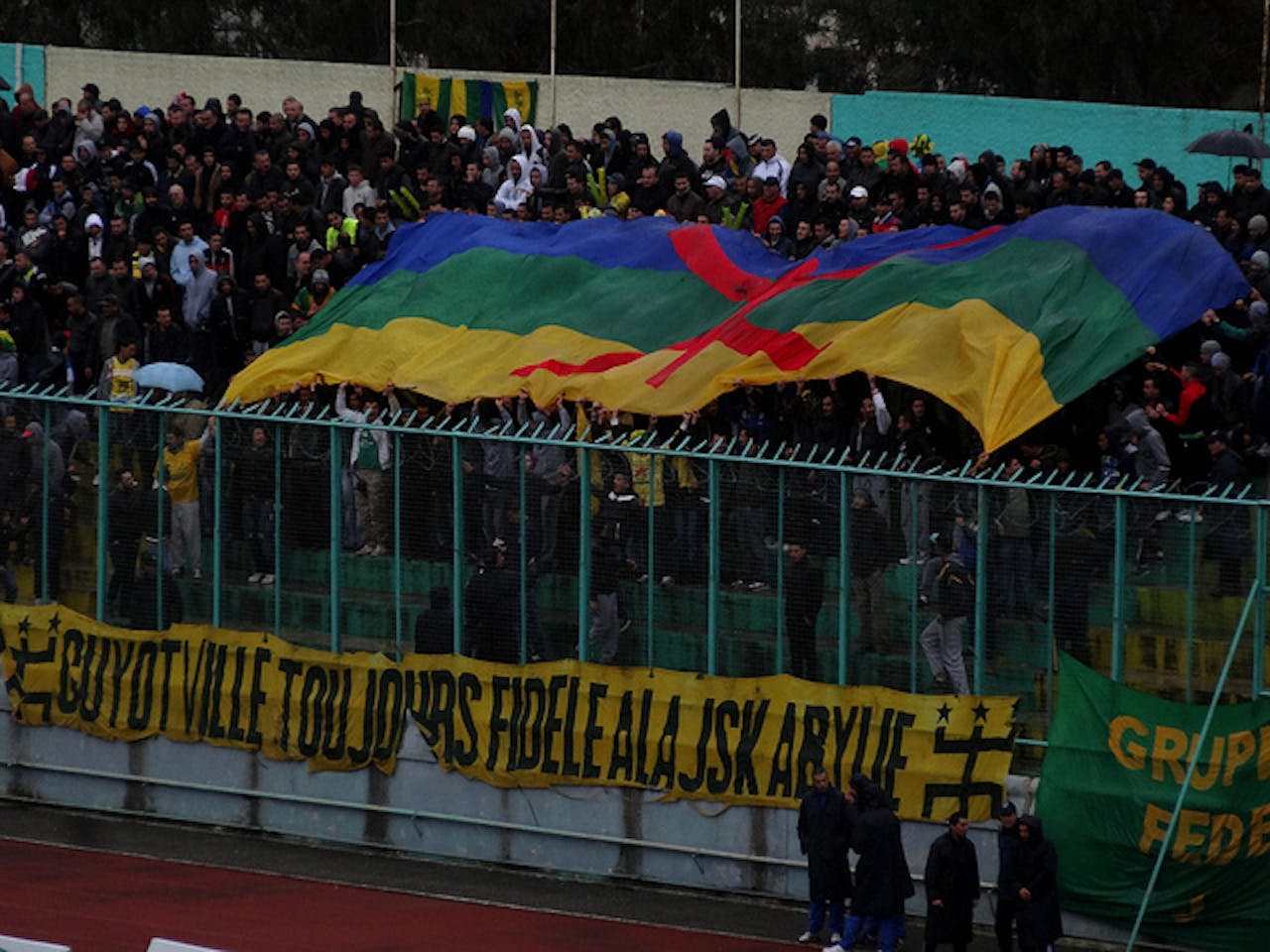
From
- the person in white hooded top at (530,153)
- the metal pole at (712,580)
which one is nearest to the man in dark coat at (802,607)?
the metal pole at (712,580)

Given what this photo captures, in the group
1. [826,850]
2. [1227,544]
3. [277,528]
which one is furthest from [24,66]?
[1227,544]

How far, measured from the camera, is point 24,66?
38344 millimetres

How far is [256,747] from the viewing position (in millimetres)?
21906

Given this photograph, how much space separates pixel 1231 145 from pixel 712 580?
10.1 m

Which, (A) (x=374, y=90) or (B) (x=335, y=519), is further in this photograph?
(A) (x=374, y=90)

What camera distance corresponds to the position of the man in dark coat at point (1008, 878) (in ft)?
59.0

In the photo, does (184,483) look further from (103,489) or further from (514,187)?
(514,187)

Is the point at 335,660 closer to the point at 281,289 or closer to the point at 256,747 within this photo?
the point at 256,747

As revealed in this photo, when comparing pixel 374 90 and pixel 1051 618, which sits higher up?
pixel 374 90

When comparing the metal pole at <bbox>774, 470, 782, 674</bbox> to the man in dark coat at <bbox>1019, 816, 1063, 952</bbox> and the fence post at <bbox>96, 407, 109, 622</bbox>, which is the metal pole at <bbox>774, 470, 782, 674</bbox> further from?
the fence post at <bbox>96, 407, 109, 622</bbox>

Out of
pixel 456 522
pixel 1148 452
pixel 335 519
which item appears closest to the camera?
pixel 456 522

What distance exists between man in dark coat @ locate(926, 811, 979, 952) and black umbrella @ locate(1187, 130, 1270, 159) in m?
11.3

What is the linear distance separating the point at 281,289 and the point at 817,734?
1073 centimetres

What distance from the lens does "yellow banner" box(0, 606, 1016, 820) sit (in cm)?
1908
